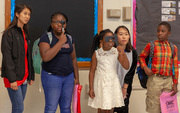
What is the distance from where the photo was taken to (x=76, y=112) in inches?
84.0

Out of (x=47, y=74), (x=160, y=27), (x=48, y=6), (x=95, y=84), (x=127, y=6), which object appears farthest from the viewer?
(x=127, y=6)

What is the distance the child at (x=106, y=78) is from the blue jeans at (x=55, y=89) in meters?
0.24

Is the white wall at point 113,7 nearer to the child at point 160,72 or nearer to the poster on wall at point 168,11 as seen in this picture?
the poster on wall at point 168,11

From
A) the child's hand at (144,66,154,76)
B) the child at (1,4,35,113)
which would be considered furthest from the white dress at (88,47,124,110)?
the child at (1,4,35,113)

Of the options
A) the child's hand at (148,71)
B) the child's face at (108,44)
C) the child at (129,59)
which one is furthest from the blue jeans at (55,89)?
the child's hand at (148,71)

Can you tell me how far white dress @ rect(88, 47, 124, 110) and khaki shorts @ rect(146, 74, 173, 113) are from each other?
0.48 m

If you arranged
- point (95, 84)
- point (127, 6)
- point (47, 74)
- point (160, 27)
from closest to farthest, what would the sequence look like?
1. point (47, 74)
2. point (95, 84)
3. point (160, 27)
4. point (127, 6)

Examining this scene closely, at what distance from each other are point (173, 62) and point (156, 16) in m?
1.10

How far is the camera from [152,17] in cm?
322

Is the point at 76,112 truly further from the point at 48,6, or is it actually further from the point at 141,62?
the point at 48,6

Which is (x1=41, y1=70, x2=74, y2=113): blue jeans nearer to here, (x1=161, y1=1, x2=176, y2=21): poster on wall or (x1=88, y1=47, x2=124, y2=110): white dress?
(x1=88, y1=47, x2=124, y2=110): white dress

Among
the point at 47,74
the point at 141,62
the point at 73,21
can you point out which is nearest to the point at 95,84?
the point at 47,74

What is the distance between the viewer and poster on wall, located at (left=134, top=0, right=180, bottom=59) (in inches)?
125

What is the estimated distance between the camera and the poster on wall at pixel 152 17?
125 inches
